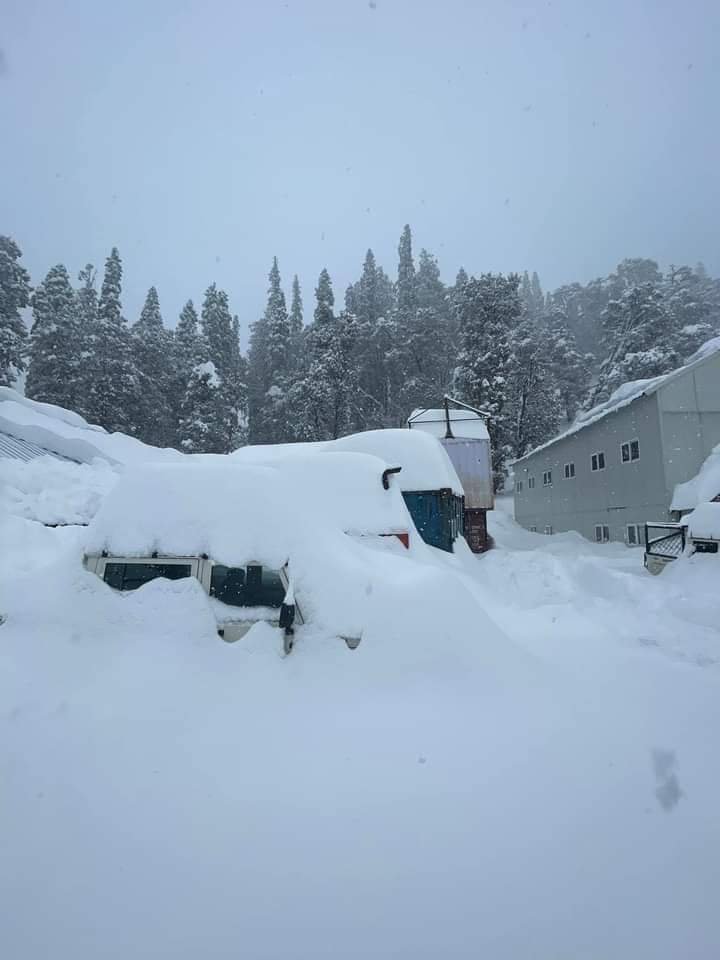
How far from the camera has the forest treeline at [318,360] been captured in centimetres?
2898

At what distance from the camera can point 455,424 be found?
72.2ft

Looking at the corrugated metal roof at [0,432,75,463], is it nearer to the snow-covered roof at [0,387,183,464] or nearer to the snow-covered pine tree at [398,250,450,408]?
the snow-covered roof at [0,387,183,464]

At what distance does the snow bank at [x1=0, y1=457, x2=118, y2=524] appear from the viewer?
891 cm

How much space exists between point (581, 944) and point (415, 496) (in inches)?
376

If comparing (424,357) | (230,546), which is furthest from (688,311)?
(230,546)

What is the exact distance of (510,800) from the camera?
2764 mm

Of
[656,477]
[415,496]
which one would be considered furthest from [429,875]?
[656,477]

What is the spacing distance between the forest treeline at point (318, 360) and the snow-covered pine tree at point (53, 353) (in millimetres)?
71

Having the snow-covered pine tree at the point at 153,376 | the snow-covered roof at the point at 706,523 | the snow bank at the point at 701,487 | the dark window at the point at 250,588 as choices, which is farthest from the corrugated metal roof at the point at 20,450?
the snow-covered pine tree at the point at 153,376

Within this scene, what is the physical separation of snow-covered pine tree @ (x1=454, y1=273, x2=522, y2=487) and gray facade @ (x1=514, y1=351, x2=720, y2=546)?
30.8 feet

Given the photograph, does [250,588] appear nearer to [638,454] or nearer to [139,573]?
[139,573]

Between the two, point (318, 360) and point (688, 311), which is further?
point (688, 311)

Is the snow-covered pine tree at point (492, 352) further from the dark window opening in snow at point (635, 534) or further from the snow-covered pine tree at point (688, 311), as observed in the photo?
the dark window opening in snow at point (635, 534)

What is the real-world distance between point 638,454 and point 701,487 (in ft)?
12.0
